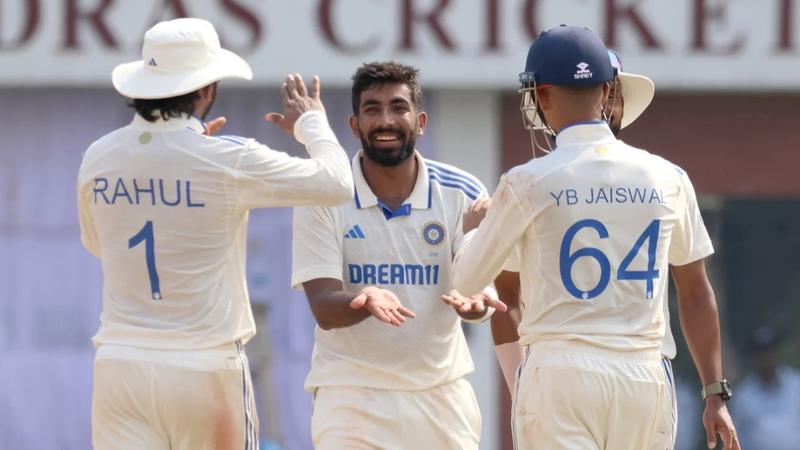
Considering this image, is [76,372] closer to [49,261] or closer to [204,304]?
[49,261]

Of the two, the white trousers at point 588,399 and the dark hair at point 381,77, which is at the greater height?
the dark hair at point 381,77

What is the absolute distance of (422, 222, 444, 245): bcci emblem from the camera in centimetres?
708

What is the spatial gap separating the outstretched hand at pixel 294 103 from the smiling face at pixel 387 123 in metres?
Result: 0.33

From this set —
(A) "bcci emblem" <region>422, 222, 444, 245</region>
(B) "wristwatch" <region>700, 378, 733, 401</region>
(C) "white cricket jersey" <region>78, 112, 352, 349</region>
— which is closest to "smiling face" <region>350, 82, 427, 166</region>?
(A) "bcci emblem" <region>422, 222, 444, 245</region>

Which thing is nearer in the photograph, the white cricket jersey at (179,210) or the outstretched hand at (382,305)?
the outstretched hand at (382,305)

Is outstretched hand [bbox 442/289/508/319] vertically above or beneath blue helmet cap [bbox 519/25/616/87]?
beneath

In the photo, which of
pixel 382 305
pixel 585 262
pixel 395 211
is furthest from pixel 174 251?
pixel 585 262

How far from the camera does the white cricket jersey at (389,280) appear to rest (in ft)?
23.0

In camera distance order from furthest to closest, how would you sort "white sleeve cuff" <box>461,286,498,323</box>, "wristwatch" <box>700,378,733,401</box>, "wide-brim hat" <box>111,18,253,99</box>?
"white sleeve cuff" <box>461,286,498,323</box>, "wide-brim hat" <box>111,18,253,99</box>, "wristwatch" <box>700,378,733,401</box>

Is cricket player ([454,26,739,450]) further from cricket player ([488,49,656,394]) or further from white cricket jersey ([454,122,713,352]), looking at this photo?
cricket player ([488,49,656,394])

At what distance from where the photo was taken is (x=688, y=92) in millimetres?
12977

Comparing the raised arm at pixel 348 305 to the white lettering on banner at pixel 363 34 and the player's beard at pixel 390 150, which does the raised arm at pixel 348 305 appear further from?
the white lettering on banner at pixel 363 34

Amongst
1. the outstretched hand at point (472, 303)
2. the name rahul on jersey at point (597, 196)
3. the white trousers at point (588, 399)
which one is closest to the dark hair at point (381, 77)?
the outstretched hand at point (472, 303)

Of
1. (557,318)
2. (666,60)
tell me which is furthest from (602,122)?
(666,60)
